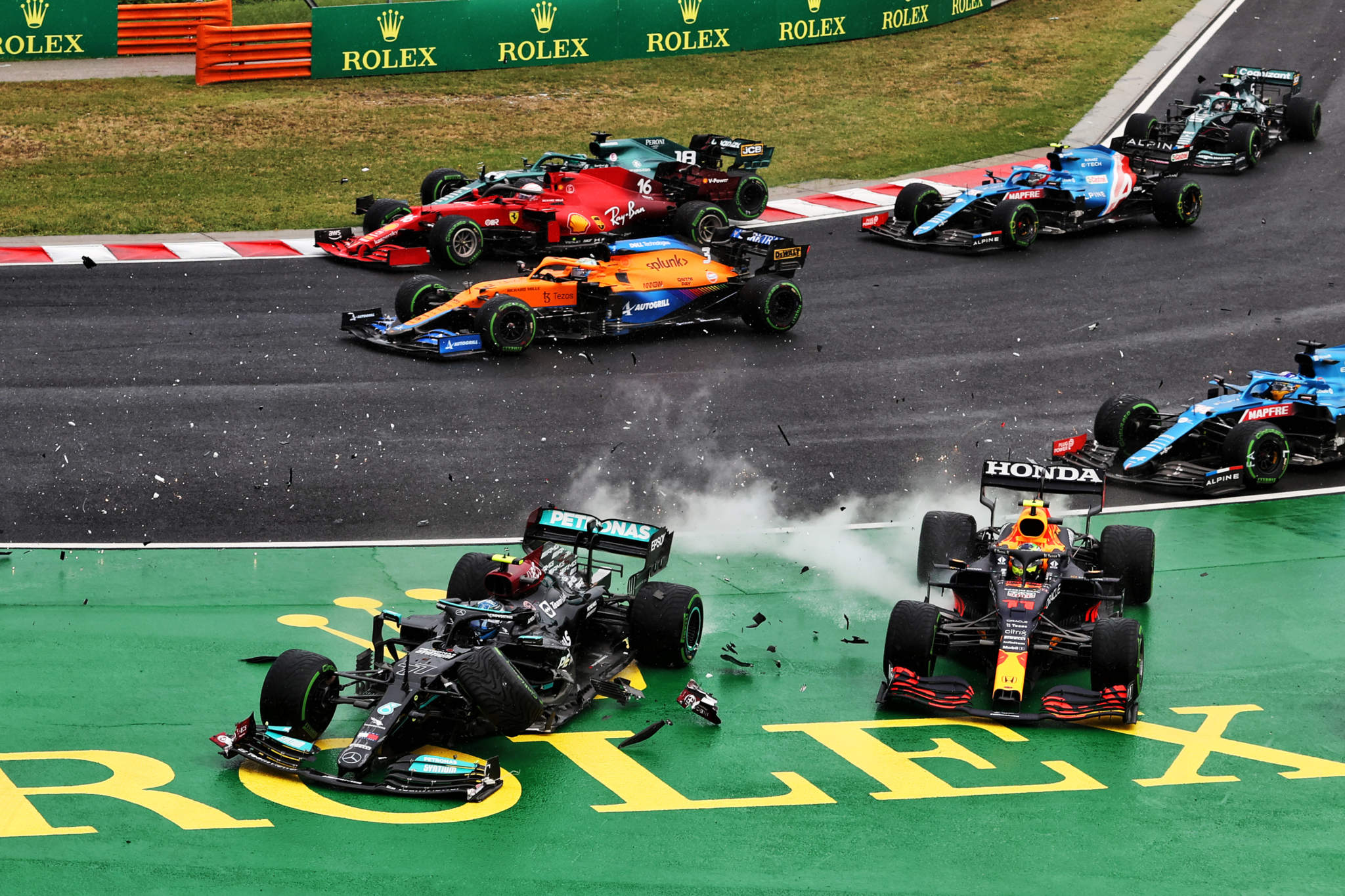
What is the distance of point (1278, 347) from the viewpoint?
2498cm

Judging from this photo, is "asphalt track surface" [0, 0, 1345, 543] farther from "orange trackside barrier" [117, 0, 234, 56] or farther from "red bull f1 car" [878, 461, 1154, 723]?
"orange trackside barrier" [117, 0, 234, 56]

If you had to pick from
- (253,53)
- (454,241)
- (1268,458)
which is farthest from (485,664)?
(253,53)

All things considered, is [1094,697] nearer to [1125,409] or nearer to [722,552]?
[722,552]

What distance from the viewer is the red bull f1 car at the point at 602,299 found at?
23.9 metres

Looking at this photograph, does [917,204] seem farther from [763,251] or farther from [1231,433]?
[1231,433]

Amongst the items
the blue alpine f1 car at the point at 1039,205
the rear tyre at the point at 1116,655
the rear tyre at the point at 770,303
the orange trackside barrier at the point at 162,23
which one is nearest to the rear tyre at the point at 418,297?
the rear tyre at the point at 770,303

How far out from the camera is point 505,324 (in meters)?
23.8

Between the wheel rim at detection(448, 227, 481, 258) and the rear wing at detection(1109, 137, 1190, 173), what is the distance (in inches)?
499

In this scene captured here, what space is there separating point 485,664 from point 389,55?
98.1 feet

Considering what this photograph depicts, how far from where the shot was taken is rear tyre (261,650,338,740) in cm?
1320

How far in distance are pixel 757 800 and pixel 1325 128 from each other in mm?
29282

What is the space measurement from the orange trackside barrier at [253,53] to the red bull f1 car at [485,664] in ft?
87.6

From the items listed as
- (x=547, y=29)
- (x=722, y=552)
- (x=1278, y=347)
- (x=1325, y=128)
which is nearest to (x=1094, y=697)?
(x=722, y=552)

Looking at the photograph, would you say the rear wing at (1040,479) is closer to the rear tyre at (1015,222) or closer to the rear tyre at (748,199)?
the rear tyre at (1015,222)
